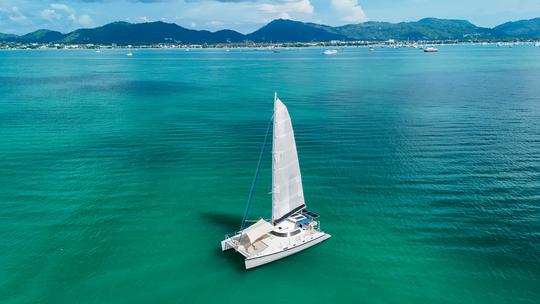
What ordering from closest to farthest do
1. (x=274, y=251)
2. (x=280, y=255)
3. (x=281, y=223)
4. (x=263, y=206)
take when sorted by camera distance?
(x=274, y=251) < (x=280, y=255) < (x=281, y=223) < (x=263, y=206)

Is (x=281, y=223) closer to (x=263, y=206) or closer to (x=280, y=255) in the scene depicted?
(x=280, y=255)

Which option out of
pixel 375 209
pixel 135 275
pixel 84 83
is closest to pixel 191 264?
pixel 135 275

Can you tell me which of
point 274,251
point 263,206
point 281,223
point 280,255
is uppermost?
point 281,223

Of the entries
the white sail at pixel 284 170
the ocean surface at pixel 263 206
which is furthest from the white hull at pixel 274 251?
the white sail at pixel 284 170

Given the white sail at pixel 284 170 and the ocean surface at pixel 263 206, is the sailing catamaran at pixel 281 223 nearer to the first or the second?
the white sail at pixel 284 170

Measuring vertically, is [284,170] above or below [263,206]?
above

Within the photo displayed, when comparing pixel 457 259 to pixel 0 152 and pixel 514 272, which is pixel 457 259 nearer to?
pixel 514 272

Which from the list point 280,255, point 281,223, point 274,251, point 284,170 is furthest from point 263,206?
point 274,251

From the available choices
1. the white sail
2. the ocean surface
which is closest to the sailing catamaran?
the white sail
